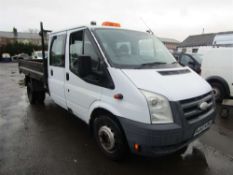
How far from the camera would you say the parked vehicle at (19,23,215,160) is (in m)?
2.17

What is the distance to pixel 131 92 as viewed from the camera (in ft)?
7.33

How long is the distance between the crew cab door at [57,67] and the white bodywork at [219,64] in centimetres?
501

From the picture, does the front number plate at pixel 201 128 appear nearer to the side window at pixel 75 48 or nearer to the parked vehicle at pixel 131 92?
the parked vehicle at pixel 131 92

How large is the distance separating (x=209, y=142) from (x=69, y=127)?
10.1 feet

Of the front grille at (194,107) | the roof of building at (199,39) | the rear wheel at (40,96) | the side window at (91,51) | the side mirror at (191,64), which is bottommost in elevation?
the rear wheel at (40,96)

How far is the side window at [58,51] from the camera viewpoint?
3.57 meters

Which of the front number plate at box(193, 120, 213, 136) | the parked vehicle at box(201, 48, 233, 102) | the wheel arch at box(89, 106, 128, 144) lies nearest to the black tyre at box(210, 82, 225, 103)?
the parked vehicle at box(201, 48, 233, 102)

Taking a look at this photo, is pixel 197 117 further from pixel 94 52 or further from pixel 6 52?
pixel 6 52

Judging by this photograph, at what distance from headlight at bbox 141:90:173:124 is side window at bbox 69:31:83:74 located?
5.05 ft

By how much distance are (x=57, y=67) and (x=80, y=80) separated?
102 cm

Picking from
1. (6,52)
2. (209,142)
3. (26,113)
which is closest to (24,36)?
(6,52)

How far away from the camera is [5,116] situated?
4844mm

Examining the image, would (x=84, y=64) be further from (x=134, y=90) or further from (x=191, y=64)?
(x=191, y=64)

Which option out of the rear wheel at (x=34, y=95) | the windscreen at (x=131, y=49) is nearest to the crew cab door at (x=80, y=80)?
the windscreen at (x=131, y=49)
